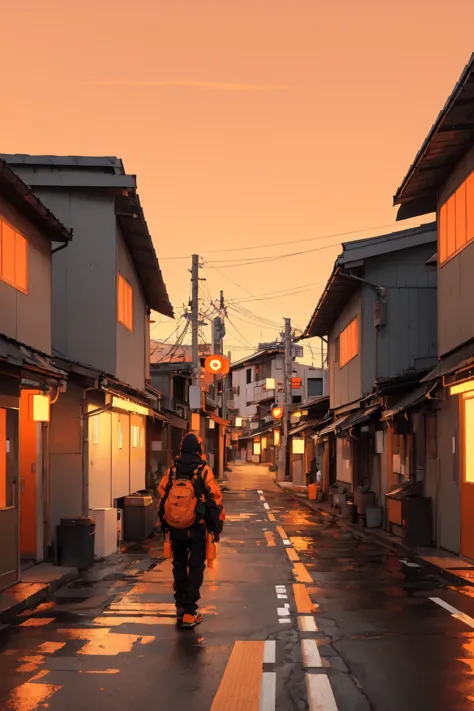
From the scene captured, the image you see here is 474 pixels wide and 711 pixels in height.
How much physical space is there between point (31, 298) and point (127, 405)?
5.07 metres

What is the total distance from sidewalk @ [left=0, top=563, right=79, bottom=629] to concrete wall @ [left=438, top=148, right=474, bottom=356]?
8431 millimetres

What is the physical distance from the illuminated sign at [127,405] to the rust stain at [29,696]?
11427mm

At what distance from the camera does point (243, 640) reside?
8836mm

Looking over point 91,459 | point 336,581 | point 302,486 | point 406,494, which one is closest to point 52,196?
point 91,459

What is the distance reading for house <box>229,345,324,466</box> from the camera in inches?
3238

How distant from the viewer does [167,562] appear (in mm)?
15867

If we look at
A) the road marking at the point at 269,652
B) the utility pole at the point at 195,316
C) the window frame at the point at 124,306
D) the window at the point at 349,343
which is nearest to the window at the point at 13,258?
the window frame at the point at 124,306

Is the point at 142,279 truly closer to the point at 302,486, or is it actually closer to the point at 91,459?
the point at 91,459

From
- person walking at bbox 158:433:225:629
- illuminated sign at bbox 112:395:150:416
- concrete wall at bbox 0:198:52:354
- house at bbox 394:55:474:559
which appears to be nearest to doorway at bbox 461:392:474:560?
house at bbox 394:55:474:559

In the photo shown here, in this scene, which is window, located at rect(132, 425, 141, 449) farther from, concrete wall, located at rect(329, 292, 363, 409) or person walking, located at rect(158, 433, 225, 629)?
person walking, located at rect(158, 433, 225, 629)

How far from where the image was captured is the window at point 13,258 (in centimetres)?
1366

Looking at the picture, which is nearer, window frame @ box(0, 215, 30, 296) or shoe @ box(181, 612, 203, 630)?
shoe @ box(181, 612, 203, 630)

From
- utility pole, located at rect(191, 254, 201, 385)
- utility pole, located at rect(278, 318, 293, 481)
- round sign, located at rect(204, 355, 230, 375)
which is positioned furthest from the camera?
utility pole, located at rect(278, 318, 293, 481)

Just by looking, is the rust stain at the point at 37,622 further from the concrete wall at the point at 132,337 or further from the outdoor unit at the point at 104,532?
the concrete wall at the point at 132,337
